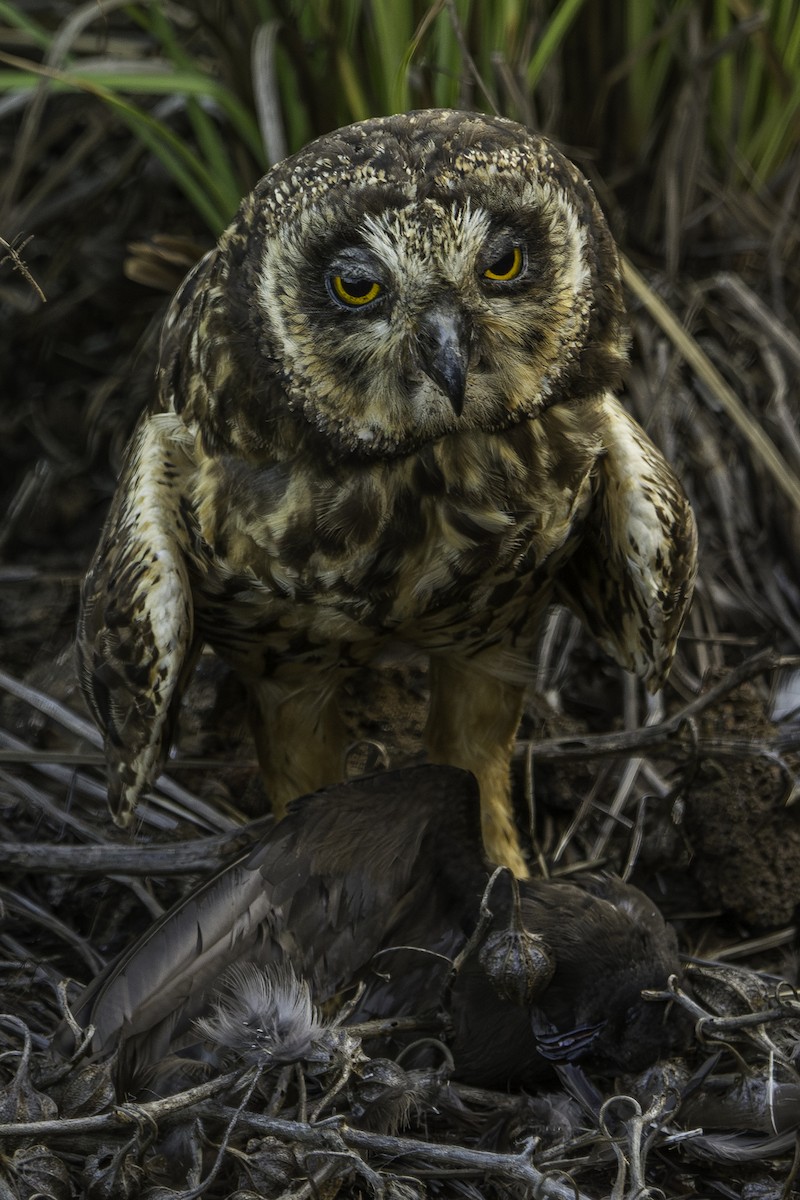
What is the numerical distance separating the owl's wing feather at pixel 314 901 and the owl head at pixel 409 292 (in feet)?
2.32

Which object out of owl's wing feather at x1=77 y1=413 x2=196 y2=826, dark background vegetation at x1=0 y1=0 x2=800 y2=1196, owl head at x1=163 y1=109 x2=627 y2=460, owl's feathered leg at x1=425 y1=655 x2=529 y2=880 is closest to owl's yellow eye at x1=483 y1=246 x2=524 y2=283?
owl head at x1=163 y1=109 x2=627 y2=460

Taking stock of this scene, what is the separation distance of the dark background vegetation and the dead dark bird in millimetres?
374

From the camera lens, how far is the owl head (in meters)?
2.43

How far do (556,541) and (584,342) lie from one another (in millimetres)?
391

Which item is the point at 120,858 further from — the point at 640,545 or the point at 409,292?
the point at 409,292

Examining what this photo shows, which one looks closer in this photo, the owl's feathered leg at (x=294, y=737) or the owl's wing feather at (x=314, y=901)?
the owl's wing feather at (x=314, y=901)

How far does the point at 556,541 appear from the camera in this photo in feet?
9.46

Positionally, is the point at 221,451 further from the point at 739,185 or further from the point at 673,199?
the point at 739,185

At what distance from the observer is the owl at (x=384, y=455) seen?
2.47m

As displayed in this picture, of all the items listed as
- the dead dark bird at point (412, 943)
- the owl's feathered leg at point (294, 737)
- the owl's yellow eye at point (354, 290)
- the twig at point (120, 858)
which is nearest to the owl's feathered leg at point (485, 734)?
the owl's feathered leg at point (294, 737)

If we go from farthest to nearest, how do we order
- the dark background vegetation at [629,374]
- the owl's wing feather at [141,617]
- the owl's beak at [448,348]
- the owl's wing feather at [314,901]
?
1. the dark background vegetation at [629,374]
2. the owl's wing feather at [141,617]
3. the owl's wing feather at [314,901]
4. the owl's beak at [448,348]

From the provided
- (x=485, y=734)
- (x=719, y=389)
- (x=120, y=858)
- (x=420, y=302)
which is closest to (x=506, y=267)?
(x=420, y=302)

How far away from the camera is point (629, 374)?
12.3ft

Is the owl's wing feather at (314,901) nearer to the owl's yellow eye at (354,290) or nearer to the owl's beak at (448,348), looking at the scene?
the owl's beak at (448,348)
